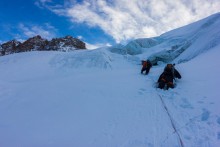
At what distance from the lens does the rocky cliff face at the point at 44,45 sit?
10738 centimetres

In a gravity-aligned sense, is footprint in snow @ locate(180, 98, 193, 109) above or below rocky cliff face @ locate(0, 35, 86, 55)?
below

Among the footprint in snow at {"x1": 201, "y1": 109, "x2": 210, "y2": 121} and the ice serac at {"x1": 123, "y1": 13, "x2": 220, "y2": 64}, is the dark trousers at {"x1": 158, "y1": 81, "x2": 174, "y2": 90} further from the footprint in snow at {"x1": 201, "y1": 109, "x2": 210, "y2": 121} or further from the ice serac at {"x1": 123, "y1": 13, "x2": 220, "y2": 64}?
the ice serac at {"x1": 123, "y1": 13, "x2": 220, "y2": 64}

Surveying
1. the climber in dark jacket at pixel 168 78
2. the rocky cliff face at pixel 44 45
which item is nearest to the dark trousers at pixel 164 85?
the climber in dark jacket at pixel 168 78

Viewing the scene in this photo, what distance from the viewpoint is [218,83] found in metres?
8.79

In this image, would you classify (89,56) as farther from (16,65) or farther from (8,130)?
(8,130)

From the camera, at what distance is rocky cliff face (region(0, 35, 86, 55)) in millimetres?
107375

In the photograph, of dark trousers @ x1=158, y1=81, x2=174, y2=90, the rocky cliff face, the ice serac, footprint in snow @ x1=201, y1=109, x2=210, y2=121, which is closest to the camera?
footprint in snow @ x1=201, y1=109, x2=210, y2=121

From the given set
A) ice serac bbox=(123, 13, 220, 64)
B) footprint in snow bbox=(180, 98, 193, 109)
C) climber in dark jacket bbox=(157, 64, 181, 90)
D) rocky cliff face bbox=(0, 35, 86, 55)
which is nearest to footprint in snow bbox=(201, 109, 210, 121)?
footprint in snow bbox=(180, 98, 193, 109)

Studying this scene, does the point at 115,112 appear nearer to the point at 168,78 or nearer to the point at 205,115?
the point at 205,115

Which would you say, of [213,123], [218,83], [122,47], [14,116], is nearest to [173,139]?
[213,123]

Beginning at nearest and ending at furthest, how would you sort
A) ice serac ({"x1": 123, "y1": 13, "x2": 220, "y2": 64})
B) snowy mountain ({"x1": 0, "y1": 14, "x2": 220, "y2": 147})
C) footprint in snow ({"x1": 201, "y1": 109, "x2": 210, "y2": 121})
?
1. snowy mountain ({"x1": 0, "y1": 14, "x2": 220, "y2": 147})
2. footprint in snow ({"x1": 201, "y1": 109, "x2": 210, "y2": 121})
3. ice serac ({"x1": 123, "y1": 13, "x2": 220, "y2": 64})

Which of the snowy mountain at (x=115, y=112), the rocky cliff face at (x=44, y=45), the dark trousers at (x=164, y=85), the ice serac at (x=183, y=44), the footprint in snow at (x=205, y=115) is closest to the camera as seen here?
the snowy mountain at (x=115, y=112)

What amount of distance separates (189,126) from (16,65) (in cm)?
1897

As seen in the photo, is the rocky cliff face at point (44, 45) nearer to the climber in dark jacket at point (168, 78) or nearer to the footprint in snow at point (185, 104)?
the climber in dark jacket at point (168, 78)
